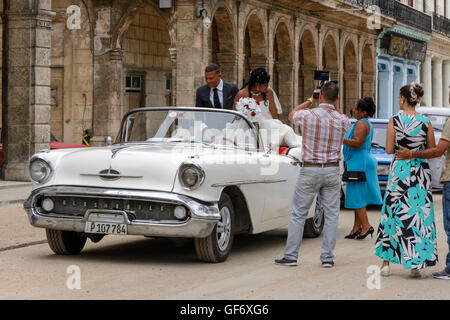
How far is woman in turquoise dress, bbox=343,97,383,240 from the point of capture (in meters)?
11.3

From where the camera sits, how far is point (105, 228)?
27.6 ft

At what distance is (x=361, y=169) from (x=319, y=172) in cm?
296

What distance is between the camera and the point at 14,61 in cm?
1933

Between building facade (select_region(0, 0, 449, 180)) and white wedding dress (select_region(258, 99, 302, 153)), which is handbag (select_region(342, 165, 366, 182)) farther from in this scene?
building facade (select_region(0, 0, 449, 180))

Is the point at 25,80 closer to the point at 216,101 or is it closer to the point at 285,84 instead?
the point at 216,101

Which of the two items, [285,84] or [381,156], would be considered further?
[285,84]

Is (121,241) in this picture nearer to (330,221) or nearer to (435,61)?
(330,221)

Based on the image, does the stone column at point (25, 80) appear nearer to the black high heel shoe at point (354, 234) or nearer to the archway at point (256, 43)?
the black high heel shoe at point (354, 234)

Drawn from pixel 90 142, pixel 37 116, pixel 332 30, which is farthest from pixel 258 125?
pixel 332 30

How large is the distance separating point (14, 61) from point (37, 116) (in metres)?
1.19

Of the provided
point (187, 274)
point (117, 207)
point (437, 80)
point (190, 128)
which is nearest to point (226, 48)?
point (190, 128)

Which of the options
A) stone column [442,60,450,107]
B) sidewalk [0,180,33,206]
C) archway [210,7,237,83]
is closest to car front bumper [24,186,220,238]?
sidewalk [0,180,33,206]

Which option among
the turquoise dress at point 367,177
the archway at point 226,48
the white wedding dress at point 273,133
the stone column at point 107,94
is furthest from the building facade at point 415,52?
the white wedding dress at point 273,133

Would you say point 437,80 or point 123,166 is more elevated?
point 437,80
